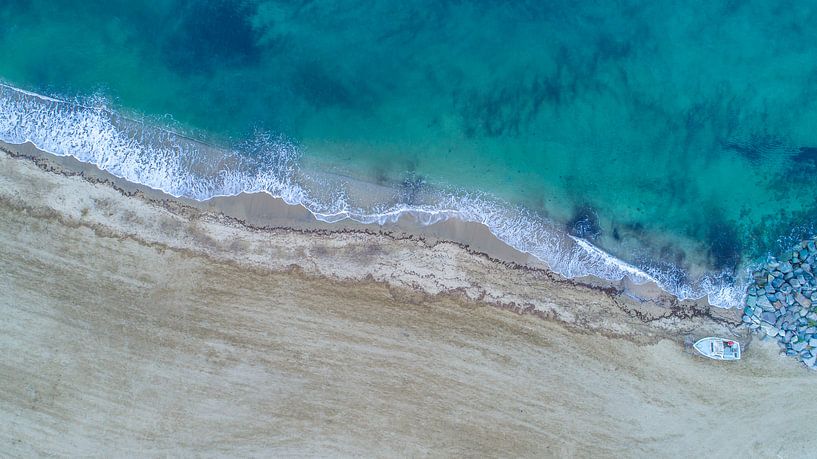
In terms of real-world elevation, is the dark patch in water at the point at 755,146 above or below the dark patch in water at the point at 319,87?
above

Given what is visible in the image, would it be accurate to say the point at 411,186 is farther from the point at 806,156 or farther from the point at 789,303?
the point at 806,156

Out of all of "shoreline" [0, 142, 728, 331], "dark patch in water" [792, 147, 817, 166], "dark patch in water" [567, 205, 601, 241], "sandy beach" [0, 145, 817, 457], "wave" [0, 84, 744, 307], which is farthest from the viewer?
"dark patch in water" [792, 147, 817, 166]

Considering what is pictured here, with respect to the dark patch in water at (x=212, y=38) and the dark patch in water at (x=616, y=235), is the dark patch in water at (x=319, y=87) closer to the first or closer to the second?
the dark patch in water at (x=212, y=38)

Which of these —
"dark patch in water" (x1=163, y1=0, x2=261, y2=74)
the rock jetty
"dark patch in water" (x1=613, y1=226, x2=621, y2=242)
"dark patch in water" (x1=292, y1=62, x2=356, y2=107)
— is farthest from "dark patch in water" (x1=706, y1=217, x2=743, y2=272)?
"dark patch in water" (x1=163, y1=0, x2=261, y2=74)

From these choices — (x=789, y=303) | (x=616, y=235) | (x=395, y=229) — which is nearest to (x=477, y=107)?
(x=395, y=229)

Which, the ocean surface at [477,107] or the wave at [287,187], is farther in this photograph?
the ocean surface at [477,107]

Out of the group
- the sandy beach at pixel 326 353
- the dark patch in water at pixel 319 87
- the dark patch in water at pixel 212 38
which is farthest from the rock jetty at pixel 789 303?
the dark patch in water at pixel 212 38

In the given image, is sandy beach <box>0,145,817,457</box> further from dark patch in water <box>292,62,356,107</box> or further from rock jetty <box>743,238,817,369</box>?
dark patch in water <box>292,62,356,107</box>
